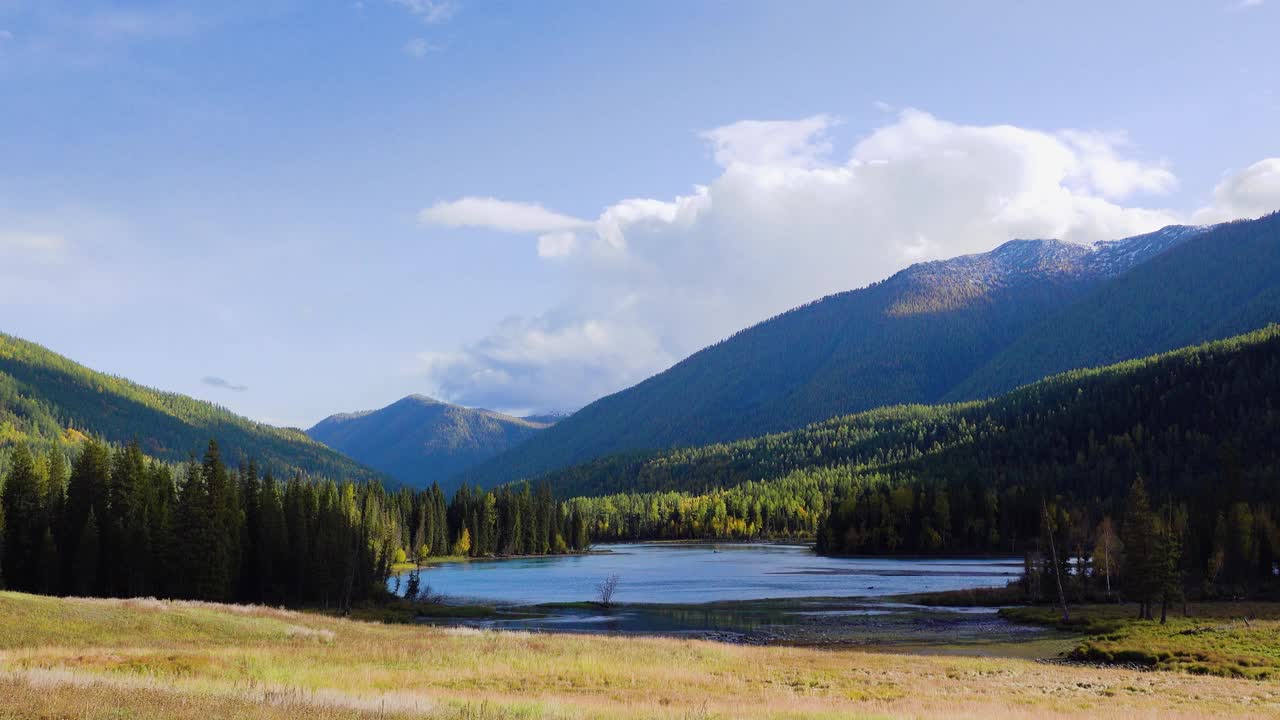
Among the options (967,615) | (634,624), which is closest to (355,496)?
(634,624)

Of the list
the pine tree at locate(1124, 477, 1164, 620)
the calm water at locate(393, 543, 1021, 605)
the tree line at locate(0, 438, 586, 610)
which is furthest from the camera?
the calm water at locate(393, 543, 1021, 605)

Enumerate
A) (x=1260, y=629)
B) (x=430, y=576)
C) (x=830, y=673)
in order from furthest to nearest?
(x=430, y=576)
(x=1260, y=629)
(x=830, y=673)

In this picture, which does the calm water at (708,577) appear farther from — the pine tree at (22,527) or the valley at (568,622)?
the pine tree at (22,527)

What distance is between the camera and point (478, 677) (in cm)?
3903

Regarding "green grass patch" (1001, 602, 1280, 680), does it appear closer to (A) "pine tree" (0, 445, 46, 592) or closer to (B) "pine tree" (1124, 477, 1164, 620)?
(B) "pine tree" (1124, 477, 1164, 620)

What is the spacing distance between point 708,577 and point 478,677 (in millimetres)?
100823

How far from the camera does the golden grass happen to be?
76.7ft

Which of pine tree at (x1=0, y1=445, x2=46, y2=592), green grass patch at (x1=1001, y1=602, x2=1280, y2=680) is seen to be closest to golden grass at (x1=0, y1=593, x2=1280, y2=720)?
green grass patch at (x1=1001, y1=602, x2=1280, y2=680)

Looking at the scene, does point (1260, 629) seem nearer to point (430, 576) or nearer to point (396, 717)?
point (396, 717)

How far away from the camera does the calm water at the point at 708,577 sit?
109750 millimetres

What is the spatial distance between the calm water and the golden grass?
50032 mm

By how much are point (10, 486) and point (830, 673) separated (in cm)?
7832

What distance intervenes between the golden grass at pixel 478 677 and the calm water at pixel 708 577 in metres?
50.0

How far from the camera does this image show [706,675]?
42312 mm
